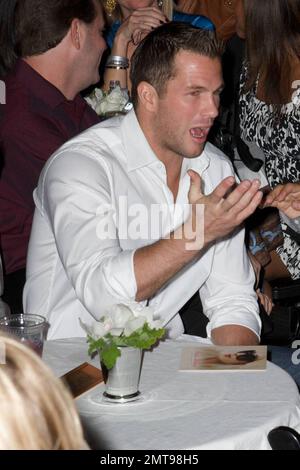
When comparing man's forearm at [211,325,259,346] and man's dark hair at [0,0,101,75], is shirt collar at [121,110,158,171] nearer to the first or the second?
man's forearm at [211,325,259,346]

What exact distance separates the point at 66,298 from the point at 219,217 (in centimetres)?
69

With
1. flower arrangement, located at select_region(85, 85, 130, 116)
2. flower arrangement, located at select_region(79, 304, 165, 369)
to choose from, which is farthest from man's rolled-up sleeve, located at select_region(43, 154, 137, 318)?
flower arrangement, located at select_region(85, 85, 130, 116)

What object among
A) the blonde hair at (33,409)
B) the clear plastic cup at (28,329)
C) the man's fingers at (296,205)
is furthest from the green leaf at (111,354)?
the man's fingers at (296,205)

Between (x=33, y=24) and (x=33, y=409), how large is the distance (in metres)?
3.02

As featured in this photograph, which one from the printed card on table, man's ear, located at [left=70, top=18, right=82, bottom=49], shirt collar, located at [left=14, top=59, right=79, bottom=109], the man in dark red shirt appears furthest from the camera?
man's ear, located at [left=70, top=18, right=82, bottom=49]

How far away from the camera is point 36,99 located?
11.8 feet

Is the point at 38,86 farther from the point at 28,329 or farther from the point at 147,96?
the point at 28,329

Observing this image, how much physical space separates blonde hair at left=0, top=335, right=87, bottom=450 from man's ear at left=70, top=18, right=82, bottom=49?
2947mm

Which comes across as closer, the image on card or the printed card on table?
the image on card

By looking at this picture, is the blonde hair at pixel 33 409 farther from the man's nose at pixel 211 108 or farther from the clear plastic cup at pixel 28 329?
the man's nose at pixel 211 108

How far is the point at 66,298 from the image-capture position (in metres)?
2.78

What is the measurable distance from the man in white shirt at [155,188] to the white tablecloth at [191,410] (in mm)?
532

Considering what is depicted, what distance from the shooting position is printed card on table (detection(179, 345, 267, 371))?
2.13 metres

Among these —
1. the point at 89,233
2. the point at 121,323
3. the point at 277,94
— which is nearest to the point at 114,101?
the point at 277,94
